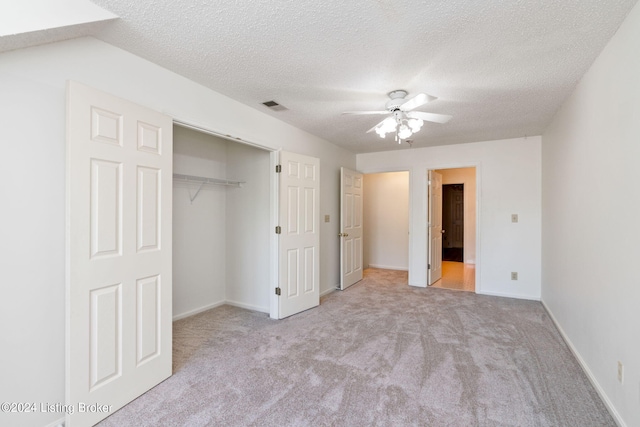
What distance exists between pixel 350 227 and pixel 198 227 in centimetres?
246

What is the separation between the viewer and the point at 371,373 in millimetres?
2348

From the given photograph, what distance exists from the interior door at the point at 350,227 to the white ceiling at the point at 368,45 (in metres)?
1.96

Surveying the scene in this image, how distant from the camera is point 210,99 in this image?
2.72 meters

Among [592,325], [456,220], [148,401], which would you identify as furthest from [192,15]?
[456,220]

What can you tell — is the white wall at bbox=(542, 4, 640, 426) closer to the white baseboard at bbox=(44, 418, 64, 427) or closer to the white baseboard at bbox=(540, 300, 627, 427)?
the white baseboard at bbox=(540, 300, 627, 427)

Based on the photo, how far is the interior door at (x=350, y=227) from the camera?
484 centimetres

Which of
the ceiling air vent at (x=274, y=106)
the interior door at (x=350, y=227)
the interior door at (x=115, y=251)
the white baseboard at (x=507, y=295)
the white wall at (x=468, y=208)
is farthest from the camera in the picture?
the white wall at (x=468, y=208)

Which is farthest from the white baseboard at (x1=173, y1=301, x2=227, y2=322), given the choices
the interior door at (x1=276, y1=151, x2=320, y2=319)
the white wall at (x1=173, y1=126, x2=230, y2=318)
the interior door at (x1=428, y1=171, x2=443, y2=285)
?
the interior door at (x1=428, y1=171, x2=443, y2=285)

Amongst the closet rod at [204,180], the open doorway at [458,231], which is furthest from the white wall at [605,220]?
the closet rod at [204,180]

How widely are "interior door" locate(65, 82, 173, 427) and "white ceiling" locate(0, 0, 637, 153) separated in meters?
0.51

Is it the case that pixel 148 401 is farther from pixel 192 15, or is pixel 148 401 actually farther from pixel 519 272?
pixel 519 272

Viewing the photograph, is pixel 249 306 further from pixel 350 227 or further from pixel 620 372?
pixel 620 372

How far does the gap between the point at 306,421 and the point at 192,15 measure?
2.53 m

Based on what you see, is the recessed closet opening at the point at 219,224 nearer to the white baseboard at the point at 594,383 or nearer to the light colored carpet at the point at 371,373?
the light colored carpet at the point at 371,373
